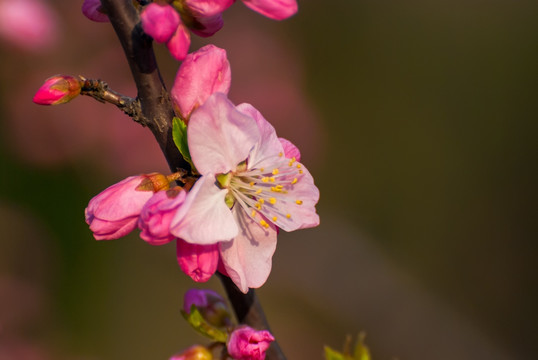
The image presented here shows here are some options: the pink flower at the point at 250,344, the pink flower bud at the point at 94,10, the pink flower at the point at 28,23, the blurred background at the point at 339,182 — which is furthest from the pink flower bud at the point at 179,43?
the pink flower at the point at 28,23

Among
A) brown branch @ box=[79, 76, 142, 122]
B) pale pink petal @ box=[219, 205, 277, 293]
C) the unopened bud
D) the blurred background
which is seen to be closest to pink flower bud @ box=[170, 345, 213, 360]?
pale pink petal @ box=[219, 205, 277, 293]

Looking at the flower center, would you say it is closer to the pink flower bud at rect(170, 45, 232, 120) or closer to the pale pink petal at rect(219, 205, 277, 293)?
the pale pink petal at rect(219, 205, 277, 293)

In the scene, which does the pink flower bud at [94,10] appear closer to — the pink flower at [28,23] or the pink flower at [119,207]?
the pink flower at [119,207]

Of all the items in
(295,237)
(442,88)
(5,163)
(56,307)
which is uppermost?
(442,88)

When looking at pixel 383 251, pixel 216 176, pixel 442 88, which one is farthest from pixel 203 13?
pixel 442 88

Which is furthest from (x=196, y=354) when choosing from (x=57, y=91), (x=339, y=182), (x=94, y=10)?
(x=339, y=182)

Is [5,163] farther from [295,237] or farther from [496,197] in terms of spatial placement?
[496,197]
